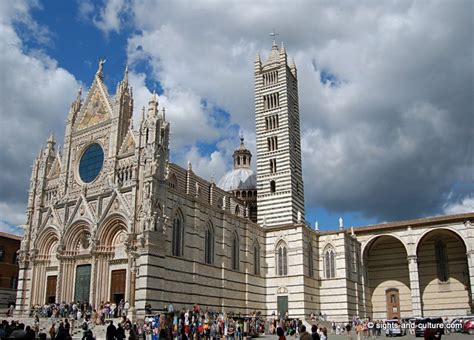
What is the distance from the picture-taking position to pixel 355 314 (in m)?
42.3

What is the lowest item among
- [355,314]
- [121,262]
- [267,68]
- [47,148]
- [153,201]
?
[355,314]

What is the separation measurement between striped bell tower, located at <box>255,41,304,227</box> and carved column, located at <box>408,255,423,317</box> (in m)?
10.4

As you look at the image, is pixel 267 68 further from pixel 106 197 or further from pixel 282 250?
pixel 106 197

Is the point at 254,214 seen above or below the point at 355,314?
above

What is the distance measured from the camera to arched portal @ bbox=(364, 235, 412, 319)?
46719mm

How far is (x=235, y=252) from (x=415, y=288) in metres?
17.2

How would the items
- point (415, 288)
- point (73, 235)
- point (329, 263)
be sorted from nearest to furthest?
point (73, 235) < point (329, 263) < point (415, 288)

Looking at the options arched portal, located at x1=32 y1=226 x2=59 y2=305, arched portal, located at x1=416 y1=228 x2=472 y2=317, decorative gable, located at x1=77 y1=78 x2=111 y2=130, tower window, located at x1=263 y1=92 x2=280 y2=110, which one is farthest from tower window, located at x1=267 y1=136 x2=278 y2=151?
arched portal, located at x1=32 y1=226 x2=59 y2=305

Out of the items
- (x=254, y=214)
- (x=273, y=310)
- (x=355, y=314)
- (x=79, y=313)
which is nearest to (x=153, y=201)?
(x=79, y=313)

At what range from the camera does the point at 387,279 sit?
48062mm

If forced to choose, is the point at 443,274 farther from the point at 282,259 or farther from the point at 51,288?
the point at 51,288

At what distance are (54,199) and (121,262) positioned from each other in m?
8.77

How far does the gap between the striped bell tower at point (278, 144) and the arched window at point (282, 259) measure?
10.8 feet

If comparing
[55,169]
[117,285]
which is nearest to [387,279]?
[117,285]
